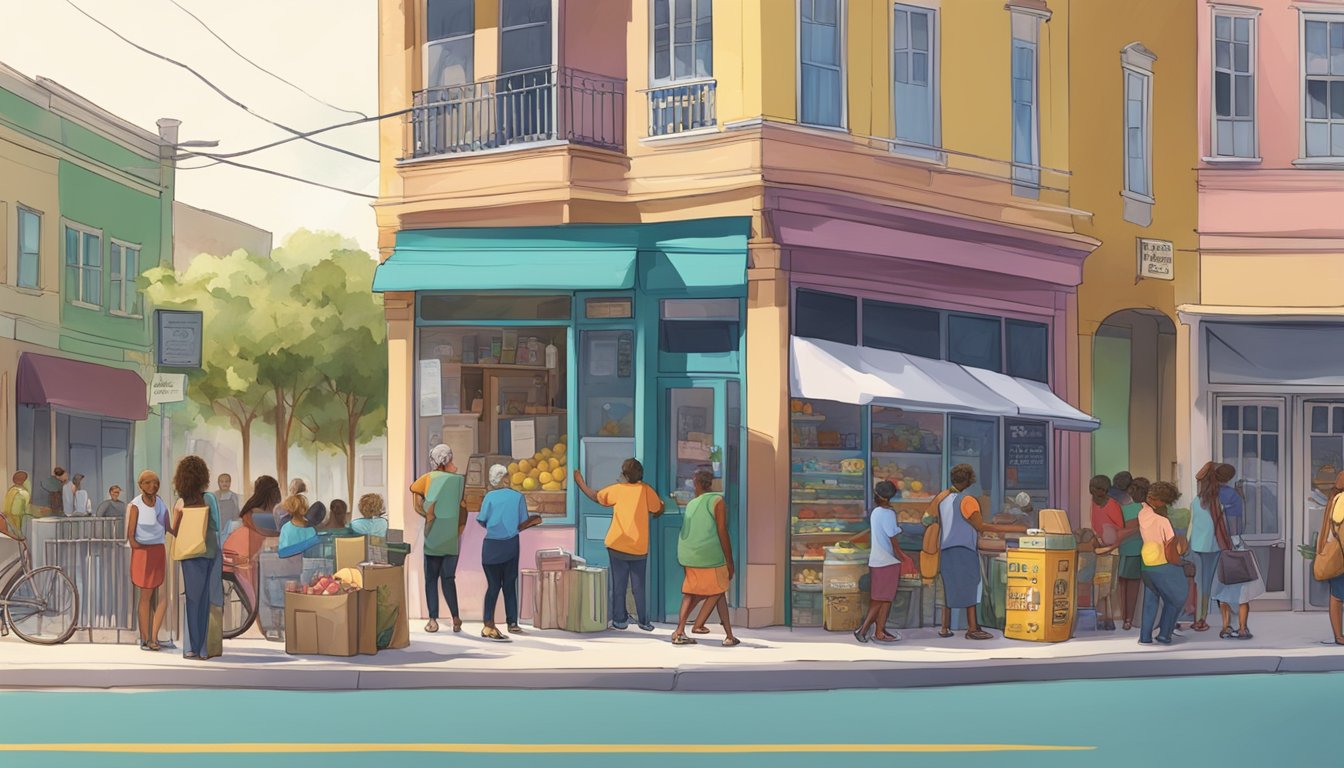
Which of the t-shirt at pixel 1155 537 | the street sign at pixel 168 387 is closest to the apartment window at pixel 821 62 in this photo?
the t-shirt at pixel 1155 537

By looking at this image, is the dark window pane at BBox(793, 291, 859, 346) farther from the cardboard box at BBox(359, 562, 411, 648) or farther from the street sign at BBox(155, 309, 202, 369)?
the street sign at BBox(155, 309, 202, 369)

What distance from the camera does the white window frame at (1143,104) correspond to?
2288 centimetres

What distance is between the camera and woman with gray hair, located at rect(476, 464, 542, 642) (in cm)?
1662

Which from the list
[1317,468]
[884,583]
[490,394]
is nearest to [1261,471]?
[1317,468]

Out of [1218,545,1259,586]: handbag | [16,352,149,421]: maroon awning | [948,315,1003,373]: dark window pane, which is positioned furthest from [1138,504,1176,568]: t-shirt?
[16,352,149,421]: maroon awning

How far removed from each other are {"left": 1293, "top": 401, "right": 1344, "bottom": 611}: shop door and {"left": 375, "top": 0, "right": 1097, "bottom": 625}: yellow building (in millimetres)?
4416

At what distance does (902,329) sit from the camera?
2012 cm

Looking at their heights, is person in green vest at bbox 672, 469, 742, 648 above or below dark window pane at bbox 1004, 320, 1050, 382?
below

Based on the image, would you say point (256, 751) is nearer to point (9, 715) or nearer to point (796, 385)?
point (9, 715)

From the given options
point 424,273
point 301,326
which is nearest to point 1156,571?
point 424,273

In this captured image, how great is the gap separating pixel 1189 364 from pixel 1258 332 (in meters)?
1.05

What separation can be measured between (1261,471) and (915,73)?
7.50 m

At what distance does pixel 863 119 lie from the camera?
19484 millimetres

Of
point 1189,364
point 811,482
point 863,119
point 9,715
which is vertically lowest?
point 9,715
